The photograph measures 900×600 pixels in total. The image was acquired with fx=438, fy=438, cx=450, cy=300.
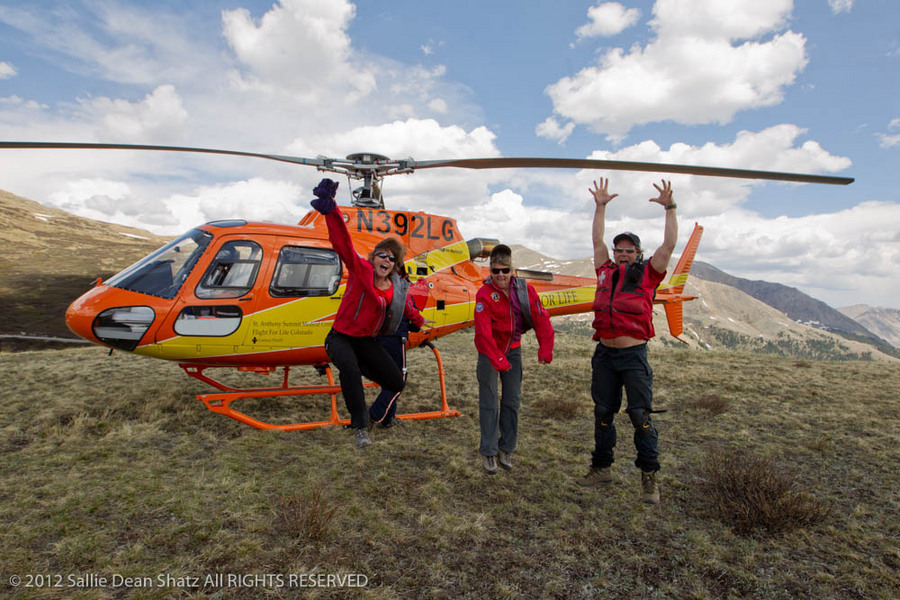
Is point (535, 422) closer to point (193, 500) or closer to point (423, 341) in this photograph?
point (423, 341)

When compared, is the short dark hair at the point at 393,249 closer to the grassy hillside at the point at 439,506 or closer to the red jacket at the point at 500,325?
the red jacket at the point at 500,325

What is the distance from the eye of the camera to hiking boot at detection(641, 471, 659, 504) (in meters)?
4.15

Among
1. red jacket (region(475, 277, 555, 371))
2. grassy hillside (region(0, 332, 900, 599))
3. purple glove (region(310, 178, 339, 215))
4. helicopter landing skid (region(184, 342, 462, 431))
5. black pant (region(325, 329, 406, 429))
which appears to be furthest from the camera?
helicopter landing skid (region(184, 342, 462, 431))

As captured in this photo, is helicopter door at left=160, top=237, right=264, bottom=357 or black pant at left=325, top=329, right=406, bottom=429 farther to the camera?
helicopter door at left=160, top=237, right=264, bottom=357

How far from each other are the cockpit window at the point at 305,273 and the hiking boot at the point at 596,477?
4.12m

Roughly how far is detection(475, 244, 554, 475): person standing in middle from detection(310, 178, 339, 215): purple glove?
5.77 ft

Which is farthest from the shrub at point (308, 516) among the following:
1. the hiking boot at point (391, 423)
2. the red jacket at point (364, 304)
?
the hiking boot at point (391, 423)

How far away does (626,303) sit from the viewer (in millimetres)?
4324

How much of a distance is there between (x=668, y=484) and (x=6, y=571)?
5.48 m

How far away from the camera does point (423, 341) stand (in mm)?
7520

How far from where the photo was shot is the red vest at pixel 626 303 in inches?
169

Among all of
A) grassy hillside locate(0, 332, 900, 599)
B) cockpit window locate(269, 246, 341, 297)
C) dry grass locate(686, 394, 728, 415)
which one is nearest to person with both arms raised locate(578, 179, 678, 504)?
grassy hillside locate(0, 332, 900, 599)

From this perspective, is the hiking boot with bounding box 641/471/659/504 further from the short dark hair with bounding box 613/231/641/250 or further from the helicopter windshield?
the helicopter windshield

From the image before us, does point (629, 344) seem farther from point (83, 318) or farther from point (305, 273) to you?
point (83, 318)
